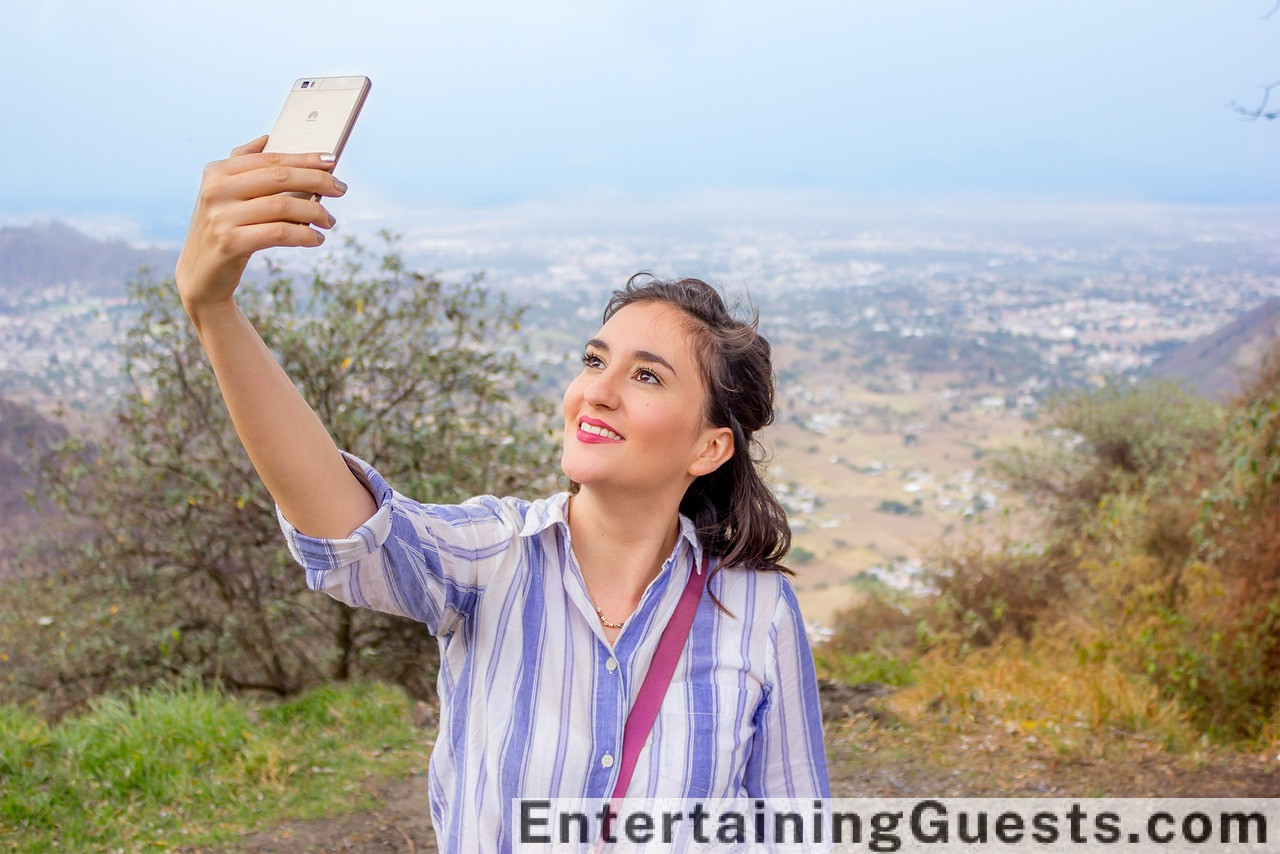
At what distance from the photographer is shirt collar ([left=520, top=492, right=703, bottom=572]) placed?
2.00m

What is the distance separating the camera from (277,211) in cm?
139

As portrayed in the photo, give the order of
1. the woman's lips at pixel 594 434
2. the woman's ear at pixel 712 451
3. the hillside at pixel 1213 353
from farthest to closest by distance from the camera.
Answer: the hillside at pixel 1213 353 → the woman's ear at pixel 712 451 → the woman's lips at pixel 594 434

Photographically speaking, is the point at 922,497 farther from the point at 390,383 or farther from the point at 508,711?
the point at 508,711

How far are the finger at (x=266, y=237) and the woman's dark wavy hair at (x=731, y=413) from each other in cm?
96

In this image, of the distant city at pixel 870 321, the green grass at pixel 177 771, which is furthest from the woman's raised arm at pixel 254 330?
the green grass at pixel 177 771

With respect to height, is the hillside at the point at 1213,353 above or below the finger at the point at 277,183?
above

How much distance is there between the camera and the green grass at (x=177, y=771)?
3994 millimetres

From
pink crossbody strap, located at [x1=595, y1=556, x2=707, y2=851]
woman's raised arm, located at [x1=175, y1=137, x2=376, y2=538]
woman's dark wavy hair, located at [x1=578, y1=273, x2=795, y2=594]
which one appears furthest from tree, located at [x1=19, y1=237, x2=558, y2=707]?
woman's raised arm, located at [x1=175, y1=137, x2=376, y2=538]

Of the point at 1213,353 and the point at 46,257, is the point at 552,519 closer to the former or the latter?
the point at 46,257

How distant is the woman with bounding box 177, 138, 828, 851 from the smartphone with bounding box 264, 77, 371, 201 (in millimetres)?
46

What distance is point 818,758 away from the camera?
2256 mm

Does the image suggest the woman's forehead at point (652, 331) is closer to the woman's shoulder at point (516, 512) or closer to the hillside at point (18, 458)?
the woman's shoulder at point (516, 512)

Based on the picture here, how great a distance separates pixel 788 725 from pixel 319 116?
150cm

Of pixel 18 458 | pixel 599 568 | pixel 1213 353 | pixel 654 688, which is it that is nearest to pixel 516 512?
pixel 599 568
